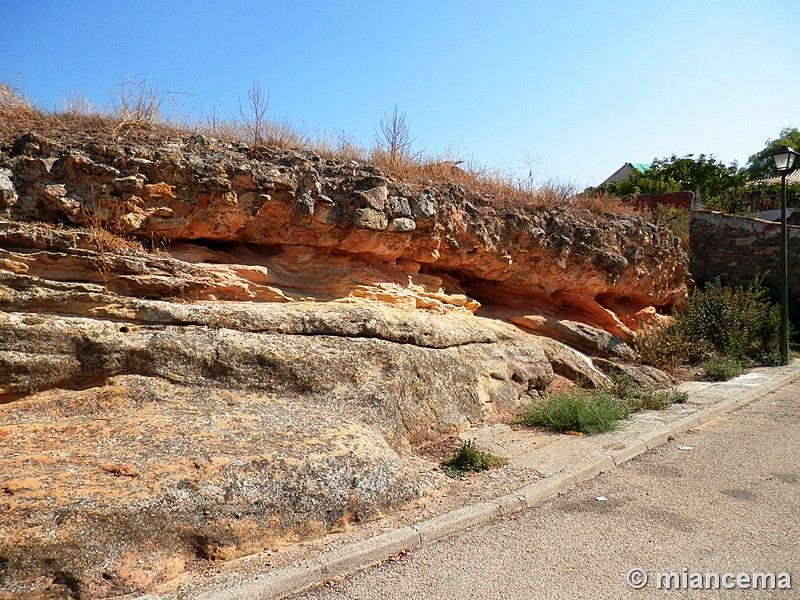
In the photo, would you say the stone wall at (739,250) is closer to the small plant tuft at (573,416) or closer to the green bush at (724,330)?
the green bush at (724,330)

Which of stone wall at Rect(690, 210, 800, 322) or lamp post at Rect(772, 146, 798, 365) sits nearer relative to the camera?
lamp post at Rect(772, 146, 798, 365)

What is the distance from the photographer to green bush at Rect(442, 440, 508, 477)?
5.35 m

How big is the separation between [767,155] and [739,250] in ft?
82.4

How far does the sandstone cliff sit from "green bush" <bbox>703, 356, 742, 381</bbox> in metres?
3.45

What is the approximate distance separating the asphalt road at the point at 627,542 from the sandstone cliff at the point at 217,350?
72 cm

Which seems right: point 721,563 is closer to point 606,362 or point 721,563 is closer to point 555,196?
point 606,362

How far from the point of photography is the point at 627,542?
13.2ft

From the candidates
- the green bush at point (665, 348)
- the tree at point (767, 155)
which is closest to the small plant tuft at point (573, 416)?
the green bush at point (665, 348)

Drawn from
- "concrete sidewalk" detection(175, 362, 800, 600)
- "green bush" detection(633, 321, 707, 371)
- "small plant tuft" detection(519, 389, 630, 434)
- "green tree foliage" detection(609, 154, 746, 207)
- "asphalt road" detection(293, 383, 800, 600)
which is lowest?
"asphalt road" detection(293, 383, 800, 600)

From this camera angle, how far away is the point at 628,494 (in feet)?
16.5

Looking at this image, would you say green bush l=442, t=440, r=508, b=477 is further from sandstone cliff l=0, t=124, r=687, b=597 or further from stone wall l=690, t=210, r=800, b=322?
stone wall l=690, t=210, r=800, b=322

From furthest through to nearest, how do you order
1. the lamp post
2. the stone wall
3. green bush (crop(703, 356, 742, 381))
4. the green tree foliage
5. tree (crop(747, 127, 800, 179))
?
tree (crop(747, 127, 800, 179)) → the green tree foliage → the stone wall → the lamp post → green bush (crop(703, 356, 742, 381))

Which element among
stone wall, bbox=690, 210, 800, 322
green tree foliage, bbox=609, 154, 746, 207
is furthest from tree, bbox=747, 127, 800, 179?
stone wall, bbox=690, 210, 800, 322

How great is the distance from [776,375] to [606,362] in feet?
12.2
